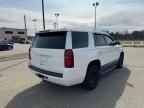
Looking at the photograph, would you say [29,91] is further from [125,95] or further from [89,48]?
[125,95]

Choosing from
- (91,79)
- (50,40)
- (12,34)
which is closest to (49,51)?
(50,40)

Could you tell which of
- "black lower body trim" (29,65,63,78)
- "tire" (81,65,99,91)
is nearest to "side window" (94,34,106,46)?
"tire" (81,65,99,91)

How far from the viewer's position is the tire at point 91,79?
488 cm

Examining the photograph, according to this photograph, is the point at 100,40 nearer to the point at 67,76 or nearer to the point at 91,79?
the point at 91,79

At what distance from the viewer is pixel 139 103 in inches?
163

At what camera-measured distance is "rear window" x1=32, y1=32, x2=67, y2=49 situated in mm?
4281

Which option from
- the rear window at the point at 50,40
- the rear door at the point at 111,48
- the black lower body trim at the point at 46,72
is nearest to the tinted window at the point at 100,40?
the rear door at the point at 111,48

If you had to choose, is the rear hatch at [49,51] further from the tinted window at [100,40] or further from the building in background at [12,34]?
the building in background at [12,34]

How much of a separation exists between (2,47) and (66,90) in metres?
20.1

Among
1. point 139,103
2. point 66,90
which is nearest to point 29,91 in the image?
point 66,90

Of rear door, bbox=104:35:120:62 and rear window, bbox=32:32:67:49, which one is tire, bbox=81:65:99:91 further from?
rear door, bbox=104:35:120:62

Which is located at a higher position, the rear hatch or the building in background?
A: the building in background

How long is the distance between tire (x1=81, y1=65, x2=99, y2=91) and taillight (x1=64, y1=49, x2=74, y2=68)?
3.11ft

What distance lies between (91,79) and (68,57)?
1.40 meters
